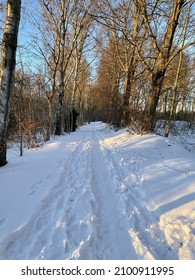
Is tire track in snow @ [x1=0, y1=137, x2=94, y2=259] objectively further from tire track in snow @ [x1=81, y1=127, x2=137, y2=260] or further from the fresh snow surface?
tire track in snow @ [x1=81, y1=127, x2=137, y2=260]

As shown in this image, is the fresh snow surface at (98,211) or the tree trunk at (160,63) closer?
the fresh snow surface at (98,211)

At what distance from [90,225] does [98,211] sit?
0.54m

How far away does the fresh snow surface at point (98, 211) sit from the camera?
288 cm

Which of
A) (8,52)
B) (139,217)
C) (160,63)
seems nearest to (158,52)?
(160,63)

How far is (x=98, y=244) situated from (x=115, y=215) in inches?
34.8

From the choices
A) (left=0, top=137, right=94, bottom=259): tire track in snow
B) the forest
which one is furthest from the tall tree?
(left=0, top=137, right=94, bottom=259): tire track in snow

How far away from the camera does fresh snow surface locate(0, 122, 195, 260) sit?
2.88 m

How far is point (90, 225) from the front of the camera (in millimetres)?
3408

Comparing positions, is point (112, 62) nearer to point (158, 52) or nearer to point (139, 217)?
point (158, 52)

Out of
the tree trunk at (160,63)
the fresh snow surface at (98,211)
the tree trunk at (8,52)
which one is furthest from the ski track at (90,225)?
the tree trunk at (160,63)

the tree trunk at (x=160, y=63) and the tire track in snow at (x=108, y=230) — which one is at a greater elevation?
the tree trunk at (x=160, y=63)

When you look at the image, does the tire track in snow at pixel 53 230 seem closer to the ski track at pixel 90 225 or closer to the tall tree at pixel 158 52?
the ski track at pixel 90 225
